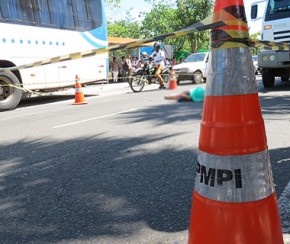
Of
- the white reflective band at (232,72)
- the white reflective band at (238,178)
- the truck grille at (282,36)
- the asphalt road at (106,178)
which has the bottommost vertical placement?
the asphalt road at (106,178)

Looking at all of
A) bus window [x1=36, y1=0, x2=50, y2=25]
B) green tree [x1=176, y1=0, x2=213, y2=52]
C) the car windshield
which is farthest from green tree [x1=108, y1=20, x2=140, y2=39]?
bus window [x1=36, y1=0, x2=50, y2=25]

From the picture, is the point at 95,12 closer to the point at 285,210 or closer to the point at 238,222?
the point at 285,210

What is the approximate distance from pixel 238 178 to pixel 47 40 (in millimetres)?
10575

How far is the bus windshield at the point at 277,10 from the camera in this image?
10.5 metres

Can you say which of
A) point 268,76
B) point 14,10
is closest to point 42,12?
point 14,10

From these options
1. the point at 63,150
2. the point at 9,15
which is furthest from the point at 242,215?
the point at 9,15

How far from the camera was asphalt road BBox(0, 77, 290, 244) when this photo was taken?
8.50ft

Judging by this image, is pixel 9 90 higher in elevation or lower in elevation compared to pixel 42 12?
lower

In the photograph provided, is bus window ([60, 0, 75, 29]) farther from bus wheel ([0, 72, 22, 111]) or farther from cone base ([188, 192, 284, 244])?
cone base ([188, 192, 284, 244])

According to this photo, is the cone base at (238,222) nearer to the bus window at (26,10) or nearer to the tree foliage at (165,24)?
the bus window at (26,10)

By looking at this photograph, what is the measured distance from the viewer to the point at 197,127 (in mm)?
5934

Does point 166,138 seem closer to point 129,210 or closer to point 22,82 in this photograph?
point 129,210

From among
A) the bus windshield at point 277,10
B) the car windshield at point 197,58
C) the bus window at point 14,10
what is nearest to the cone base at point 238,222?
the bus window at point 14,10

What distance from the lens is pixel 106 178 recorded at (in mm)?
3662
